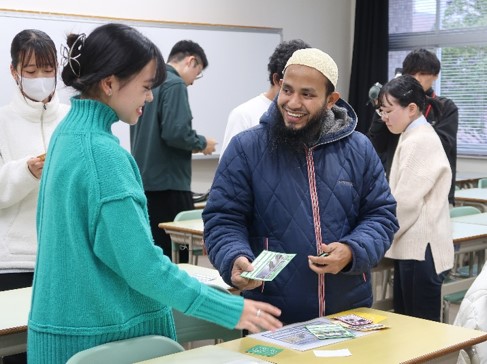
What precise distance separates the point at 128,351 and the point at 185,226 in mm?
2589

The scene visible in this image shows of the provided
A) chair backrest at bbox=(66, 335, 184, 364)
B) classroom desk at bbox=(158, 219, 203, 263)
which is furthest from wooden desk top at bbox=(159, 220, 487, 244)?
chair backrest at bbox=(66, 335, 184, 364)

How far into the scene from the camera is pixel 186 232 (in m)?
4.36

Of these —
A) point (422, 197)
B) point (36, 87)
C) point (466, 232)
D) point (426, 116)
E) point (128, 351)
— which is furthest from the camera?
point (426, 116)

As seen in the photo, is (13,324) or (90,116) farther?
(13,324)

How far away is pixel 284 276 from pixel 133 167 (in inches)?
28.6

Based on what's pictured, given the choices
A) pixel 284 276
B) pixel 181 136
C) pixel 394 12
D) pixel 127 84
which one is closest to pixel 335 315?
pixel 284 276

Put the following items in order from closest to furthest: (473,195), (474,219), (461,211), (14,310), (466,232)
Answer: (14,310), (466,232), (474,219), (461,211), (473,195)

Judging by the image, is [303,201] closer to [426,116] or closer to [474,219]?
[426,116]

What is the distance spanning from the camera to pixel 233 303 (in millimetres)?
1741

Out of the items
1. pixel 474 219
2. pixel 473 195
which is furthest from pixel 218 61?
pixel 474 219

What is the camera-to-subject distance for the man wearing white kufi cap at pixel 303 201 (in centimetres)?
223

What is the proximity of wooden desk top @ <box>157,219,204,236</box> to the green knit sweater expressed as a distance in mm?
2510

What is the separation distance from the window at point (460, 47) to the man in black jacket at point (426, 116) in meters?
3.24

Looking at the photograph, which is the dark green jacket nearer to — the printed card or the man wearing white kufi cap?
the man wearing white kufi cap
